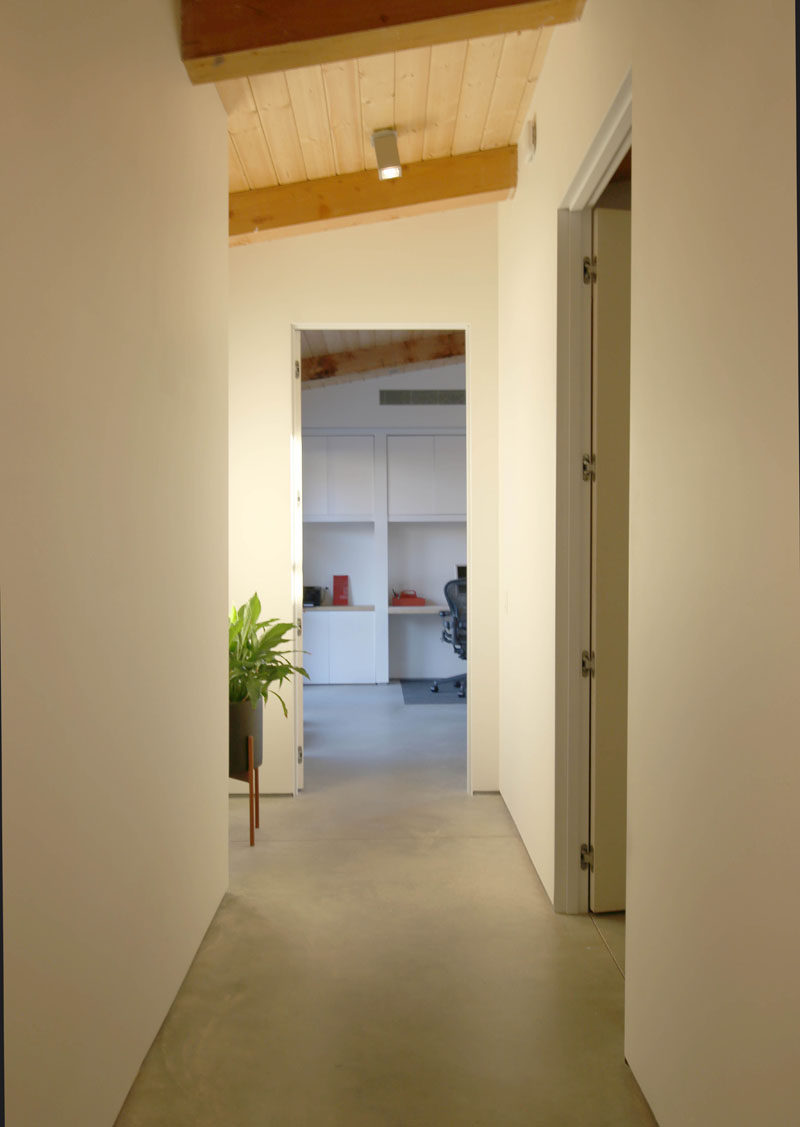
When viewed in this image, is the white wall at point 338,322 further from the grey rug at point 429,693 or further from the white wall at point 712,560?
the grey rug at point 429,693

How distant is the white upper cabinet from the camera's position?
28.9 ft

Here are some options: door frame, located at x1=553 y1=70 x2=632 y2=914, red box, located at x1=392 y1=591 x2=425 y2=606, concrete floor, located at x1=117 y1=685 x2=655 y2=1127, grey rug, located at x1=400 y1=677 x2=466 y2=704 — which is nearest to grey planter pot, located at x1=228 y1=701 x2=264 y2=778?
concrete floor, located at x1=117 y1=685 x2=655 y2=1127

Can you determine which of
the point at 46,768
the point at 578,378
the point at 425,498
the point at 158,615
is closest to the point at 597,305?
the point at 578,378

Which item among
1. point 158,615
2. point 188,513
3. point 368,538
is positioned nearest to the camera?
point 158,615

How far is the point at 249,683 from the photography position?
418 cm

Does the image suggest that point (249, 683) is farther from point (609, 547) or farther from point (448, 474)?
point (448, 474)

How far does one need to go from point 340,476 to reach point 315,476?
238 millimetres

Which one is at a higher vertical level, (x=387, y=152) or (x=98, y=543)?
(x=387, y=152)

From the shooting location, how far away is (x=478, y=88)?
3.60 metres

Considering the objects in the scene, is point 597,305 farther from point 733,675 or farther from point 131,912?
point 131,912

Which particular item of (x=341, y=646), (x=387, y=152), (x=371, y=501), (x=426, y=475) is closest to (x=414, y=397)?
(x=426, y=475)

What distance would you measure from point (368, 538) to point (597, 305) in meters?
6.18

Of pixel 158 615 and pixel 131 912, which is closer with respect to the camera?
pixel 131 912

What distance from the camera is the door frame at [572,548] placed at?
3.25 m
